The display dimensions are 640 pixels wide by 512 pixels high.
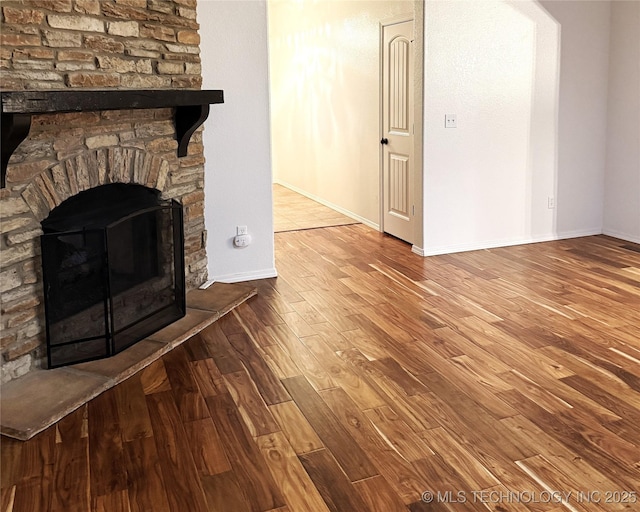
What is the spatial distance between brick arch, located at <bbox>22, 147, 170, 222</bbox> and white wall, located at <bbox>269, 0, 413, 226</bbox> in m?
2.72

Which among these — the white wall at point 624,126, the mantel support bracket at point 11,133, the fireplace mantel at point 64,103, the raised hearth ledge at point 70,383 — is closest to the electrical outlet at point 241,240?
the raised hearth ledge at point 70,383

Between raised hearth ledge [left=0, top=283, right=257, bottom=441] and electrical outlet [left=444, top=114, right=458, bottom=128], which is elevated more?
electrical outlet [left=444, top=114, right=458, bottom=128]

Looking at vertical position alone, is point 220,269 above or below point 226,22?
below

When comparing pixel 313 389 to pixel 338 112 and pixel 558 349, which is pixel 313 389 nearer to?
pixel 558 349

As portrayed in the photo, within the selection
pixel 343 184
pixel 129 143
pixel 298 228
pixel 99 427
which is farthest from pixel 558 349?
pixel 343 184

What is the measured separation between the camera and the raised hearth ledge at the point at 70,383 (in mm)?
2766

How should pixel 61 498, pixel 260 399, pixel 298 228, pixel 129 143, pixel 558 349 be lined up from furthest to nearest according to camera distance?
pixel 298 228 → pixel 129 143 → pixel 558 349 → pixel 260 399 → pixel 61 498

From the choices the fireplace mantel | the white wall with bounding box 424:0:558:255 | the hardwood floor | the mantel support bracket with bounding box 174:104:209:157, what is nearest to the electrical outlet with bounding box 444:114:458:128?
the white wall with bounding box 424:0:558:255

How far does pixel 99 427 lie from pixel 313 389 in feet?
3.09

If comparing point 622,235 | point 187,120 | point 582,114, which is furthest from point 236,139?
point 622,235

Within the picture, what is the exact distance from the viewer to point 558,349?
11.6 ft

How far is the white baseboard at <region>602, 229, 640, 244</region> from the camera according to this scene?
5.92 m

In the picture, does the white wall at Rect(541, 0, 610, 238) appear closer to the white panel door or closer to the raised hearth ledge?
the white panel door

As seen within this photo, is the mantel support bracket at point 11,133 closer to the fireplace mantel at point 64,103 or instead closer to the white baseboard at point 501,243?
the fireplace mantel at point 64,103
